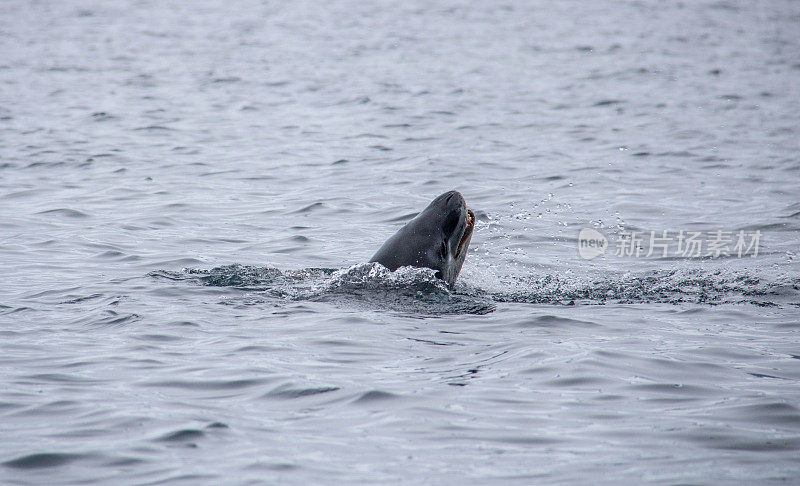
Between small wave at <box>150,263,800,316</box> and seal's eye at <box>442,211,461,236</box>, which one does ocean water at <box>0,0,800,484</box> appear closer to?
small wave at <box>150,263,800,316</box>

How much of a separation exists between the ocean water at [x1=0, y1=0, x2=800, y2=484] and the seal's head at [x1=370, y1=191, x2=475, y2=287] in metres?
0.23

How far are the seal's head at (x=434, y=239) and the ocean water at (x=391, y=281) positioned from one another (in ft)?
0.75

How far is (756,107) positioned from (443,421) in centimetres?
2073

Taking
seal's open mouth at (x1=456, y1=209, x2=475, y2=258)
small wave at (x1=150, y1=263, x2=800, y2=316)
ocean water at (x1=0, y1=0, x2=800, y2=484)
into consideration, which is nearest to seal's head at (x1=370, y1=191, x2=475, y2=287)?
seal's open mouth at (x1=456, y1=209, x2=475, y2=258)

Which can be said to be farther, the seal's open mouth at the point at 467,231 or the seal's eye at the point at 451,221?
the seal's open mouth at the point at 467,231

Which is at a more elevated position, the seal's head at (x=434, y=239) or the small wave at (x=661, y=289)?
the seal's head at (x=434, y=239)

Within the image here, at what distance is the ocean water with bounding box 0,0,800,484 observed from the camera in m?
6.39

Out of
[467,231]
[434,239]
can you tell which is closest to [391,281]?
[434,239]

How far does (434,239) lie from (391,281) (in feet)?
2.00

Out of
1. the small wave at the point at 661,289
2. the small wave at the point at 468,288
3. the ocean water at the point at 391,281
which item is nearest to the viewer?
the ocean water at the point at 391,281

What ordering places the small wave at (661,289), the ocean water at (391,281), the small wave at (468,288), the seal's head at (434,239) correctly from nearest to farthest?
the ocean water at (391,281), the small wave at (468,288), the seal's head at (434,239), the small wave at (661,289)

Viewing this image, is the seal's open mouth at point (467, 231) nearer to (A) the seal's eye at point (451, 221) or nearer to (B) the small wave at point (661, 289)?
(A) the seal's eye at point (451, 221)

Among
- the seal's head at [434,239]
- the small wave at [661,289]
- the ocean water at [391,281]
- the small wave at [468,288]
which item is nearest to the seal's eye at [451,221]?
the seal's head at [434,239]

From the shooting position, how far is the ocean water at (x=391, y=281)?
21.0ft
